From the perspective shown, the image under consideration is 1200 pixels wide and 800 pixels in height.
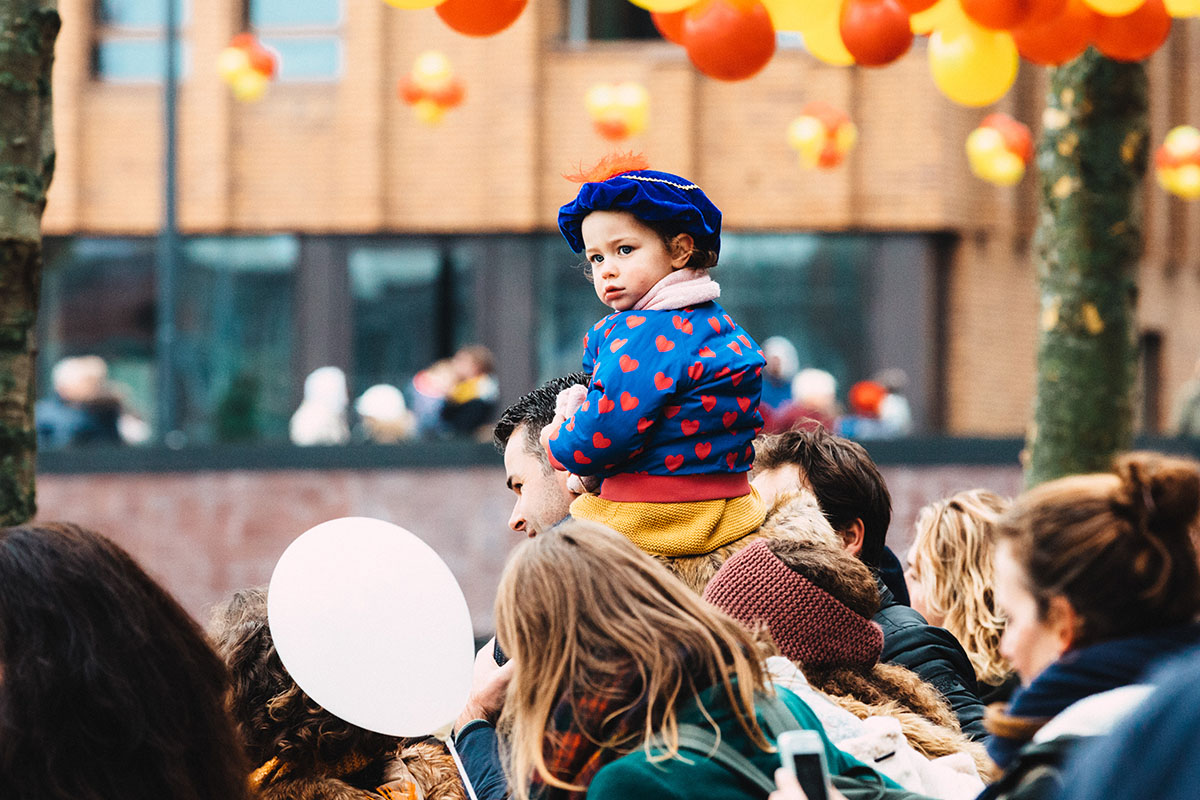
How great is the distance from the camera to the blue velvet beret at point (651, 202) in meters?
3.47

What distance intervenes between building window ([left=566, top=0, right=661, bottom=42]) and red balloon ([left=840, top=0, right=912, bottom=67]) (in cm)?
1081

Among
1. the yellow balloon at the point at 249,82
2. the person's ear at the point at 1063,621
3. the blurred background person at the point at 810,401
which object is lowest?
the blurred background person at the point at 810,401

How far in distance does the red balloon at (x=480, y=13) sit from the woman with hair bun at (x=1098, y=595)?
374 cm

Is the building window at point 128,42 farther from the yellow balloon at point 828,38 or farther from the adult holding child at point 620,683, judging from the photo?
the adult holding child at point 620,683

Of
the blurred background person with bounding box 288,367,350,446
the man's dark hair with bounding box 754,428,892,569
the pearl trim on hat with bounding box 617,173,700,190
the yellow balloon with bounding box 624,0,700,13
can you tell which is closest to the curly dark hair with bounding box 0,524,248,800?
the pearl trim on hat with bounding box 617,173,700,190

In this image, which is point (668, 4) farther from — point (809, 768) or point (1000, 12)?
point (809, 768)

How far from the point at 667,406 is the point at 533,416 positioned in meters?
0.49

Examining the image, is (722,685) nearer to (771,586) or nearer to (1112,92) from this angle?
(771,586)

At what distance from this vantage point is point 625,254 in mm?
3535

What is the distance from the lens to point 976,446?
40.0ft

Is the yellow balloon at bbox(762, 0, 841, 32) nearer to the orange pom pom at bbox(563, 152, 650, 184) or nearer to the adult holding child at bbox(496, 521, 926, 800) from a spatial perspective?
the orange pom pom at bbox(563, 152, 650, 184)

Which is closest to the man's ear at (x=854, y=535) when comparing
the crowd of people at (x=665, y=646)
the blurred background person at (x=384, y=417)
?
the crowd of people at (x=665, y=646)

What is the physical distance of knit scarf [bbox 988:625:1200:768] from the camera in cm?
204

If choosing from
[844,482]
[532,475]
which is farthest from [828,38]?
[532,475]
